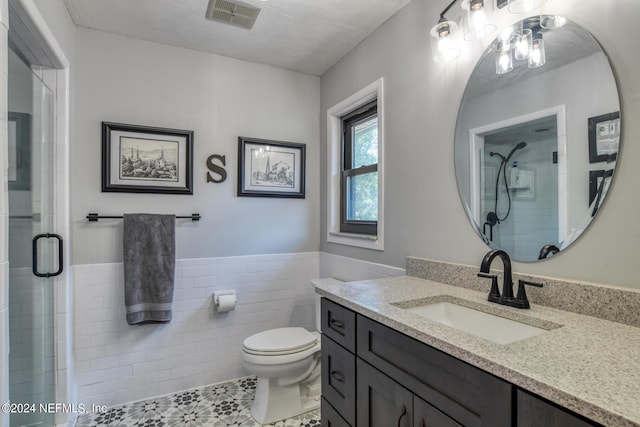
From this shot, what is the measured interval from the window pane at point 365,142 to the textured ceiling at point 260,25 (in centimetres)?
55

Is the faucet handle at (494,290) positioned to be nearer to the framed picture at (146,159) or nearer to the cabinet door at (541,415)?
the cabinet door at (541,415)

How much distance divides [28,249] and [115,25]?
4.71ft

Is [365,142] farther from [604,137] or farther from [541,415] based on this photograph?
[541,415]

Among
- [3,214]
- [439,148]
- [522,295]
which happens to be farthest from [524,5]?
[3,214]

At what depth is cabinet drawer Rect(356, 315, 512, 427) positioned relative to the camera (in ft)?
2.46

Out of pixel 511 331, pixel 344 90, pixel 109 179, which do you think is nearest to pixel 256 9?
pixel 344 90

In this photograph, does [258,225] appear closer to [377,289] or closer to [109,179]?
[109,179]

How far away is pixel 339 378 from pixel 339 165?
65.8 inches

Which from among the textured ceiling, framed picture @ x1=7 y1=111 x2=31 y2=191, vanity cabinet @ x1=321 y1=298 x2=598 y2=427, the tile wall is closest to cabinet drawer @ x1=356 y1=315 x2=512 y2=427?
vanity cabinet @ x1=321 y1=298 x2=598 y2=427

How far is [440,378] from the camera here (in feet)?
2.95

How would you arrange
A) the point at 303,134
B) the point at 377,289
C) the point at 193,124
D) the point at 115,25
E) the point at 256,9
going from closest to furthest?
the point at 377,289
the point at 256,9
the point at 115,25
the point at 193,124
the point at 303,134

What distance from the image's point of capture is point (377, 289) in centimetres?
145

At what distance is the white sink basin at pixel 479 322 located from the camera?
1.09m

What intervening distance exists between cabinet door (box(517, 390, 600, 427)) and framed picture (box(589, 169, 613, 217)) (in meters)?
0.70
